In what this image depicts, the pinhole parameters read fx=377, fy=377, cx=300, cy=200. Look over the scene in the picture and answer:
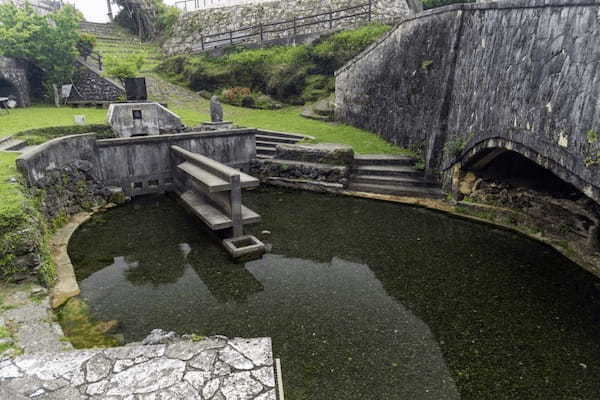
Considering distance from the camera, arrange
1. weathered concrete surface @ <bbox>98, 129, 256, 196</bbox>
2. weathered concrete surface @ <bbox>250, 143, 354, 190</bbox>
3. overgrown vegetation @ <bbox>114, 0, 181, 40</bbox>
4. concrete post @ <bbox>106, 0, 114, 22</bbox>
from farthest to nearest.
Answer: concrete post @ <bbox>106, 0, 114, 22</bbox>
overgrown vegetation @ <bbox>114, 0, 181, 40</bbox>
weathered concrete surface @ <bbox>250, 143, 354, 190</bbox>
weathered concrete surface @ <bbox>98, 129, 256, 196</bbox>

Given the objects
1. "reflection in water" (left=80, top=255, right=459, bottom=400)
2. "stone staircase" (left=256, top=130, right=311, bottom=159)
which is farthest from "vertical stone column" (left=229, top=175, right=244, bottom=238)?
"stone staircase" (left=256, top=130, right=311, bottom=159)

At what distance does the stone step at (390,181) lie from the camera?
37.1 feet

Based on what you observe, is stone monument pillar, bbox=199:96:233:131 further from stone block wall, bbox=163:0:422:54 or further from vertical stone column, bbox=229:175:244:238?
stone block wall, bbox=163:0:422:54

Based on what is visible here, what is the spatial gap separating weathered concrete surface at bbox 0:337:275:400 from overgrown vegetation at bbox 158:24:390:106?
19.5 metres

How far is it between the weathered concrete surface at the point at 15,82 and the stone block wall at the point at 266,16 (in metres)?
11.8

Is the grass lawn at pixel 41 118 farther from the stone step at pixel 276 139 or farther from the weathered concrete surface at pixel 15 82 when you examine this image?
the stone step at pixel 276 139

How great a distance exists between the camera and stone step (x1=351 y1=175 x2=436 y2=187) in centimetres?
1131

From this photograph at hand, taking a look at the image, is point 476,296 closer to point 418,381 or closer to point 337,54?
point 418,381

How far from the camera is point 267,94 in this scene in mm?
23000

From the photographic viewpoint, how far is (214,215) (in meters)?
8.34

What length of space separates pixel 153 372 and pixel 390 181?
30.3 ft

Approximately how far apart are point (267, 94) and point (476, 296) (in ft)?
63.2

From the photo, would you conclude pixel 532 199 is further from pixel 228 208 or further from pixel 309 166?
pixel 228 208


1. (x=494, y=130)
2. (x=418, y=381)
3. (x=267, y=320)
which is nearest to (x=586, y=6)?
(x=494, y=130)
